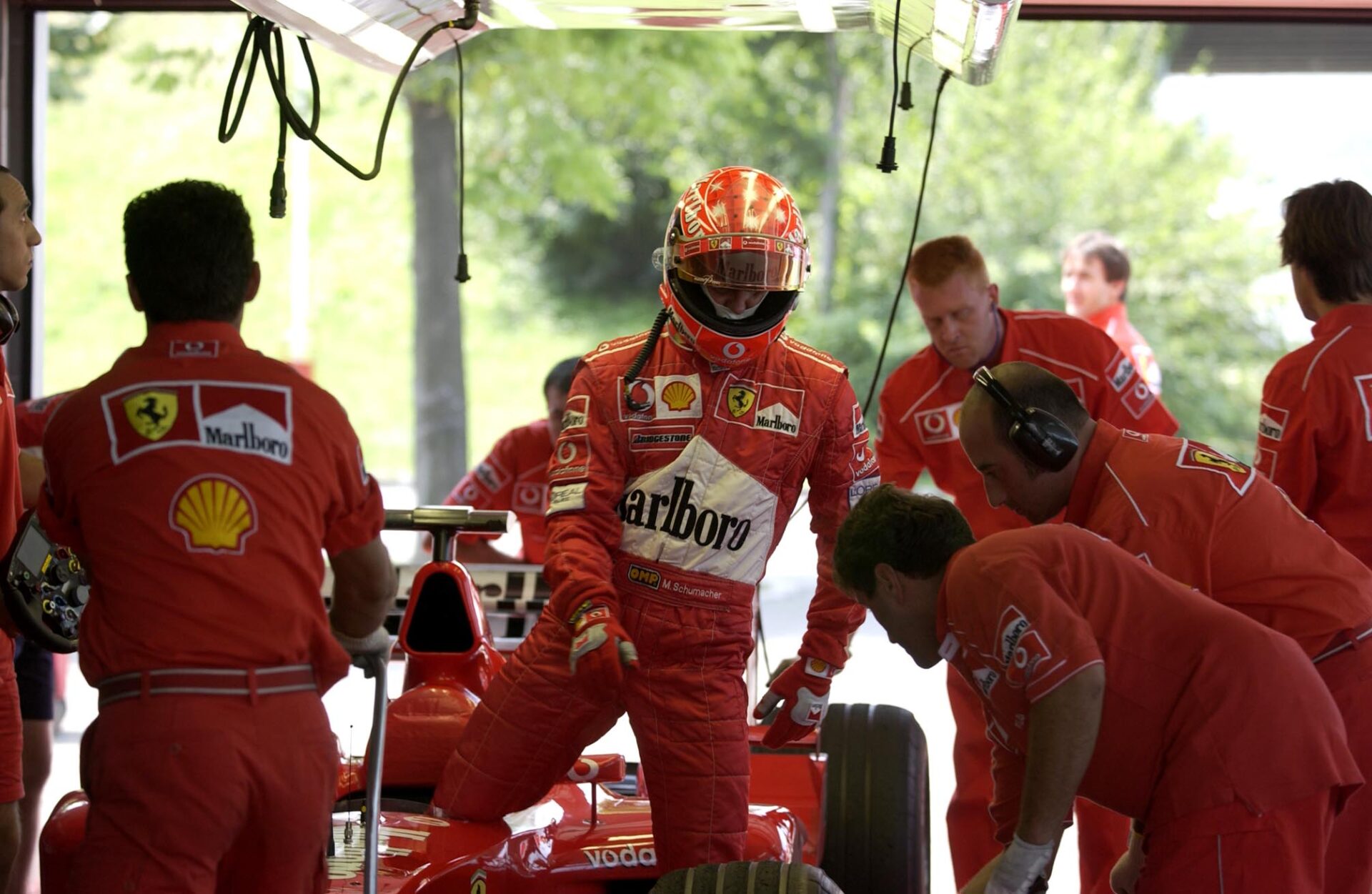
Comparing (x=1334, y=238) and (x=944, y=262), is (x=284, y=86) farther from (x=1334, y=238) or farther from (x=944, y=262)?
(x=1334, y=238)

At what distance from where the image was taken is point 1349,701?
→ 3.17 m

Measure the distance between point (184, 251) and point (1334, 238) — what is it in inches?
108

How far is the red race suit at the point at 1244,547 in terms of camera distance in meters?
3.04

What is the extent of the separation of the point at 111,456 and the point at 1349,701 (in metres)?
2.37

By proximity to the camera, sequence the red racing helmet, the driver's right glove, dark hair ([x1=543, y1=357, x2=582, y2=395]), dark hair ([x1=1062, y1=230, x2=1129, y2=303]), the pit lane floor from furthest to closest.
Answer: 1. dark hair ([x1=1062, y1=230, x2=1129, y2=303])
2. the pit lane floor
3. dark hair ([x1=543, y1=357, x2=582, y2=395])
4. the red racing helmet
5. the driver's right glove

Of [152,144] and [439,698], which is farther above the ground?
[152,144]

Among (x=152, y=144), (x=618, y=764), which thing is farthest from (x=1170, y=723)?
(x=152, y=144)

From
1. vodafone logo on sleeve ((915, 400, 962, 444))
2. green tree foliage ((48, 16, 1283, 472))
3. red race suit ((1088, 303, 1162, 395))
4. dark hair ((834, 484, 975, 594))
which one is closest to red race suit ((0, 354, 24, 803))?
dark hair ((834, 484, 975, 594))

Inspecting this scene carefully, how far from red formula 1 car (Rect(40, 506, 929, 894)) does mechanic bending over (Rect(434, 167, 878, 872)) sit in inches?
5.1

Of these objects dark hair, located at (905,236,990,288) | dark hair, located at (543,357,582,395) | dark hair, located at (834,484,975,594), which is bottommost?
dark hair, located at (834,484,975,594)

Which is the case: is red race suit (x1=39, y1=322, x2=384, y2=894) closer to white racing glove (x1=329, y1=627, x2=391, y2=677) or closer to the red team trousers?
the red team trousers

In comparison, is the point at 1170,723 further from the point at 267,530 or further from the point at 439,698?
the point at 439,698

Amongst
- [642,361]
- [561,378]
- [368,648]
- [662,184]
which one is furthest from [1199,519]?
[662,184]

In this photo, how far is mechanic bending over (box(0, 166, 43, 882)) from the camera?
3.47m
